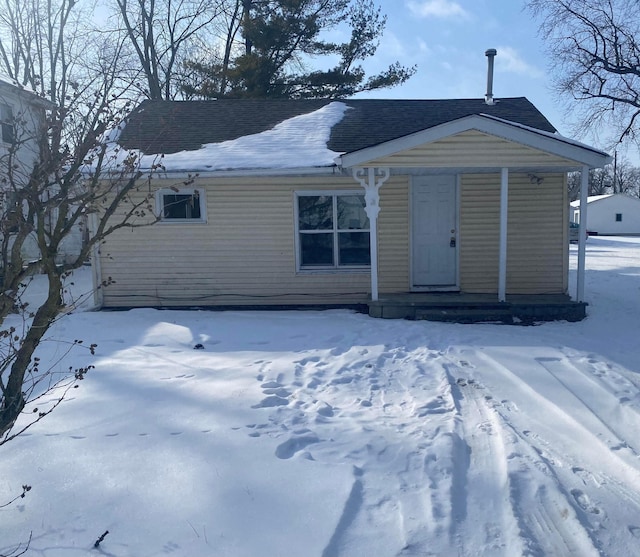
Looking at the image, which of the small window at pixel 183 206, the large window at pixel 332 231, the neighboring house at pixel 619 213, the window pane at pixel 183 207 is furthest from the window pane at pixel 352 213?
the neighboring house at pixel 619 213

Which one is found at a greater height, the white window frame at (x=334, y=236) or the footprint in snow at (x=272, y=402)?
the white window frame at (x=334, y=236)

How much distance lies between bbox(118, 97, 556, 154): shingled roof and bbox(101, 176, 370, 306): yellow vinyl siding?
1.51 metres

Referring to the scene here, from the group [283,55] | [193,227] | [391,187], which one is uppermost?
[283,55]

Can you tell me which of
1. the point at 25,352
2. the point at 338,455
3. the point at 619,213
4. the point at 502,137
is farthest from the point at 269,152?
the point at 619,213

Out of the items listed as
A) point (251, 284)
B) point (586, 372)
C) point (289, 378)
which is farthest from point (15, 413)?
point (251, 284)

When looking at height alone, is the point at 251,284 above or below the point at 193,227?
below

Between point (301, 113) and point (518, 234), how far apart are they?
5723 millimetres

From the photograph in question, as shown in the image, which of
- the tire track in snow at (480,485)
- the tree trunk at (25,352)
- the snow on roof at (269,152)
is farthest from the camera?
the snow on roof at (269,152)

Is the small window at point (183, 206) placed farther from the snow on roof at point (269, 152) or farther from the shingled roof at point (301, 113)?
the shingled roof at point (301, 113)

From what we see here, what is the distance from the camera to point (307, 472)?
3.67 metres

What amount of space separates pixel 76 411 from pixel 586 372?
5.27m

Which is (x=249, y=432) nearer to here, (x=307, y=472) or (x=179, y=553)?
(x=307, y=472)

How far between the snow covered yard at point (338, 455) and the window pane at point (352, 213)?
3516mm

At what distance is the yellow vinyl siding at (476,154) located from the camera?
8.38 metres
